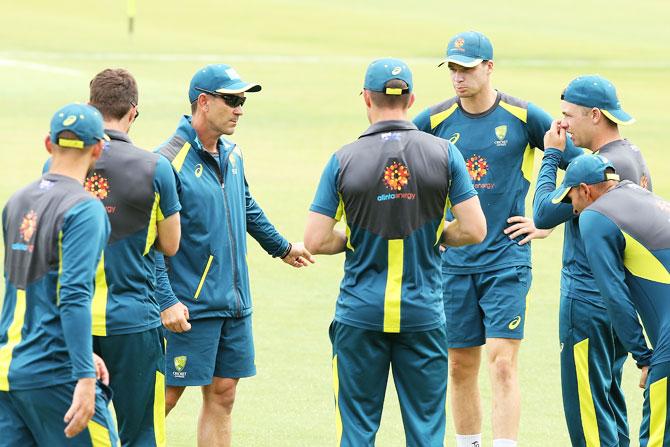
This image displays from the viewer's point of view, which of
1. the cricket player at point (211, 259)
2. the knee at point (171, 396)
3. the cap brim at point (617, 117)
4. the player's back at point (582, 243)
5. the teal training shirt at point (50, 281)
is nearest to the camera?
the teal training shirt at point (50, 281)

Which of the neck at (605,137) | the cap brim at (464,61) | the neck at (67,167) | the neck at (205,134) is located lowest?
the neck at (67,167)

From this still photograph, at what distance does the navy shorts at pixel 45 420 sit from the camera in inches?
241

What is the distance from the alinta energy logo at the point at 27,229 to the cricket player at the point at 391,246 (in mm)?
1740

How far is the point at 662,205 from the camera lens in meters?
7.18

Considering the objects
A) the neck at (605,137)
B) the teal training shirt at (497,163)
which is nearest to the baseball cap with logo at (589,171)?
the neck at (605,137)

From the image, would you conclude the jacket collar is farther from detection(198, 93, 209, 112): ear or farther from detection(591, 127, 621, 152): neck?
detection(591, 127, 621, 152): neck

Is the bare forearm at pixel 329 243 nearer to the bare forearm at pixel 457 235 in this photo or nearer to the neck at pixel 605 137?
the bare forearm at pixel 457 235

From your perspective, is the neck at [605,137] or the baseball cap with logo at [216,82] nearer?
the neck at [605,137]

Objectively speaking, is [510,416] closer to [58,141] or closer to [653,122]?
[58,141]

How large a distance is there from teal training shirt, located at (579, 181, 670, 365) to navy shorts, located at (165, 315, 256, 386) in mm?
2352

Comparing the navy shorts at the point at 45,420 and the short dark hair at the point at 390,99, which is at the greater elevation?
the short dark hair at the point at 390,99

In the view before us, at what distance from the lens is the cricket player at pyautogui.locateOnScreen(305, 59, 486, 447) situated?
716 centimetres

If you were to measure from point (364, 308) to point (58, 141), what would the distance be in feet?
6.53

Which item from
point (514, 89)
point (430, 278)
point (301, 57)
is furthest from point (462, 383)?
point (301, 57)
